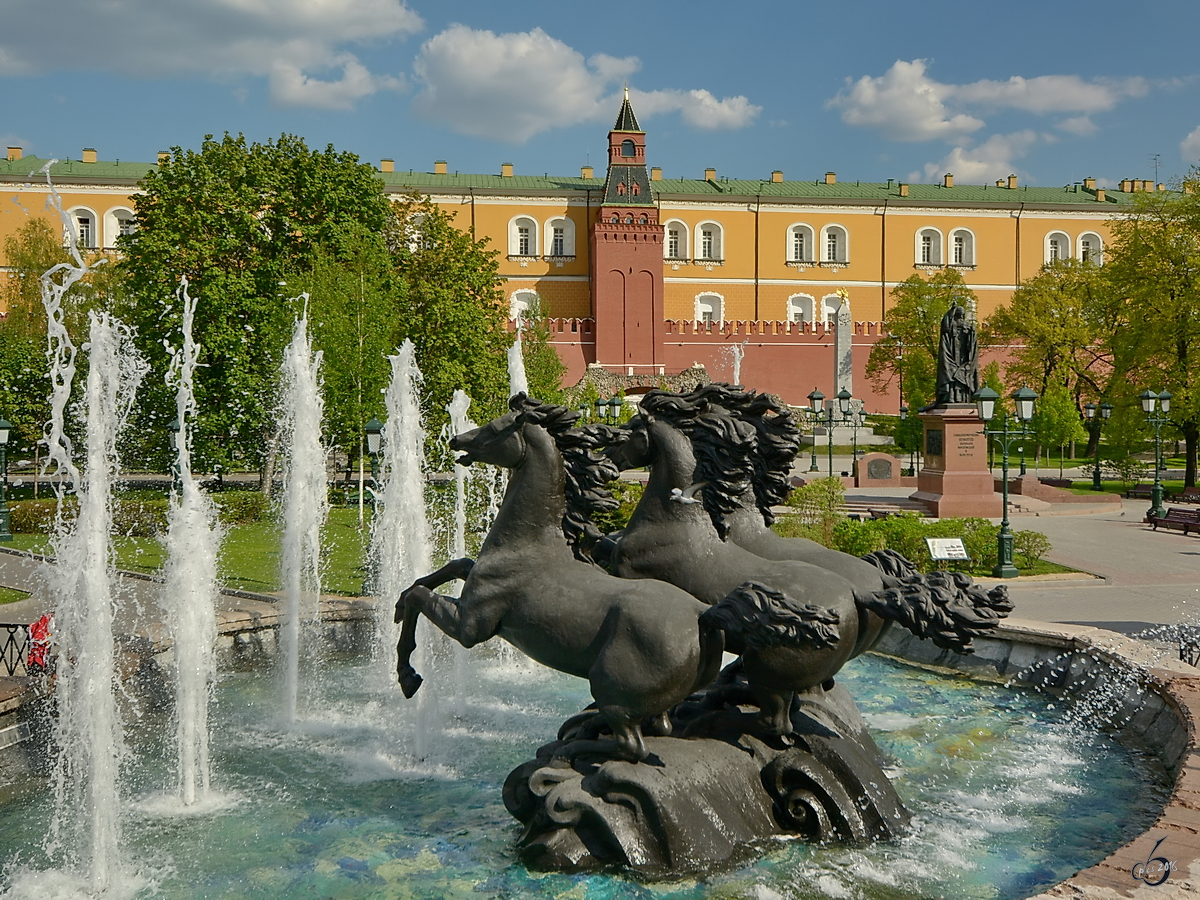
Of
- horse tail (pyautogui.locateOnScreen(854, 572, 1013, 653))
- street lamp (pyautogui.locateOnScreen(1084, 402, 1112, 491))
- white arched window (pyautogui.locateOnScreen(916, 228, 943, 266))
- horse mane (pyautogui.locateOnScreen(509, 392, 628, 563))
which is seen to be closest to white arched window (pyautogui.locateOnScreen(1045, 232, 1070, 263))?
white arched window (pyautogui.locateOnScreen(916, 228, 943, 266))

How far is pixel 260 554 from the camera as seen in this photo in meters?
16.7

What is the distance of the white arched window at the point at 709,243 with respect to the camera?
202 feet

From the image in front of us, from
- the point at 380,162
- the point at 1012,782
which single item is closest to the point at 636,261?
the point at 380,162

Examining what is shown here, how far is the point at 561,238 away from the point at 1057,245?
32817mm

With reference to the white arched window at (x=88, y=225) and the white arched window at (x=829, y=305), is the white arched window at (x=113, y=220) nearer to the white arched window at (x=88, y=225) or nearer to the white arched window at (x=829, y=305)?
the white arched window at (x=88, y=225)

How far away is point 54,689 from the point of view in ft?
22.3

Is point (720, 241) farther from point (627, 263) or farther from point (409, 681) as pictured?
point (409, 681)

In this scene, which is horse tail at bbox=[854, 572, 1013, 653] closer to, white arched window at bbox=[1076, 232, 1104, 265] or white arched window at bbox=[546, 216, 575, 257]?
white arched window at bbox=[546, 216, 575, 257]

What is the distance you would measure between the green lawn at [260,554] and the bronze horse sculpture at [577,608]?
692cm

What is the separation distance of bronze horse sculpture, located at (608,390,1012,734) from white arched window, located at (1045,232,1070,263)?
65.9 metres

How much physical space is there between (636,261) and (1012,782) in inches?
2060

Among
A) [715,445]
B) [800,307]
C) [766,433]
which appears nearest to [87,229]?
[800,307]

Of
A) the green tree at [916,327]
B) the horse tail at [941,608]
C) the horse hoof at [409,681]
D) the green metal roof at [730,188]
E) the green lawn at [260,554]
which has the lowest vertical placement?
the green lawn at [260,554]

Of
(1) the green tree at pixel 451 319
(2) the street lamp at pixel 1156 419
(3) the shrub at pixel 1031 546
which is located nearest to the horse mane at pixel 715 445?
(3) the shrub at pixel 1031 546
